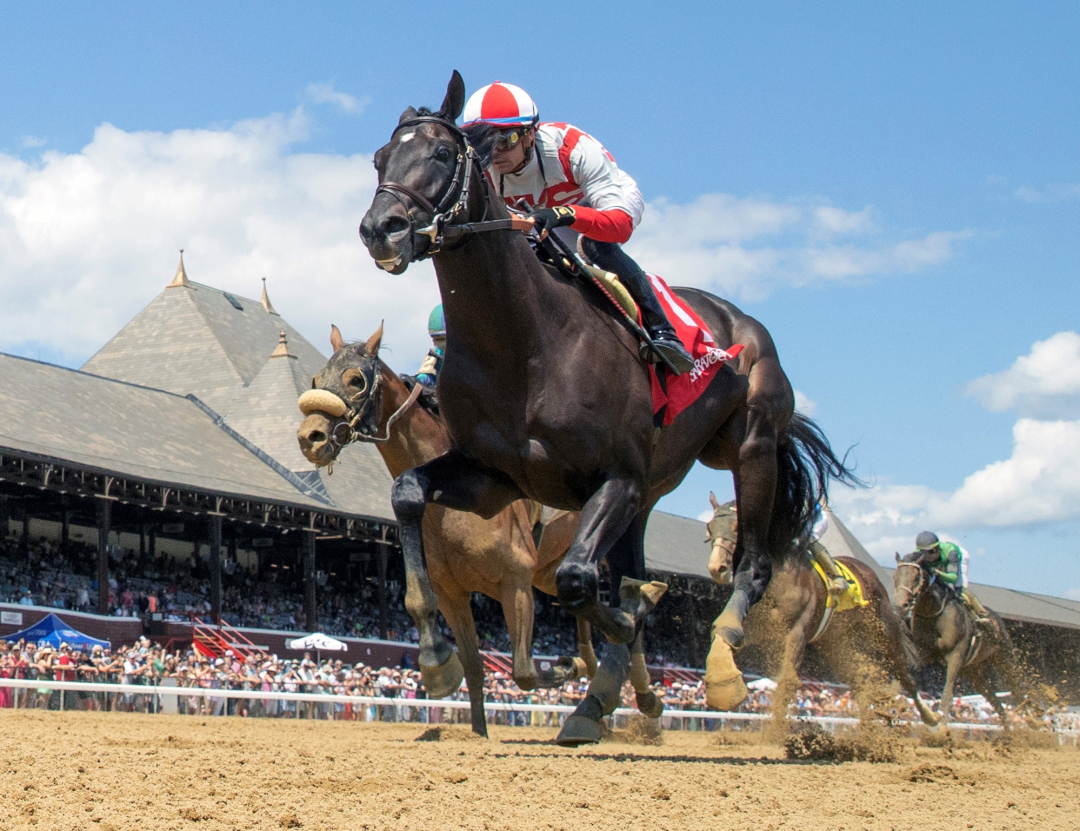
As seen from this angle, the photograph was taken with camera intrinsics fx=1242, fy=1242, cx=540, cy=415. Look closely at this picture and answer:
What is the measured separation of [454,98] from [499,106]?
445 mm

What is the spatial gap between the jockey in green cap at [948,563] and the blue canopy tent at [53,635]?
12.6m

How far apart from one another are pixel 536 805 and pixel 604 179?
3.00 metres

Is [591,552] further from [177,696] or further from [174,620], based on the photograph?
[174,620]

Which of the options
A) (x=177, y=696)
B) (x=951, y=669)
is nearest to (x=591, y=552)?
(x=177, y=696)

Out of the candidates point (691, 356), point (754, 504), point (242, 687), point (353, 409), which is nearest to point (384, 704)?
point (242, 687)

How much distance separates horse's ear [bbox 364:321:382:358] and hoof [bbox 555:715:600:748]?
339cm

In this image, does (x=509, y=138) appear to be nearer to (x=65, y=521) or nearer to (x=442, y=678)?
(x=442, y=678)

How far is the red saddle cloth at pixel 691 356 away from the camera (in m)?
6.05

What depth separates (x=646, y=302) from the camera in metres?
6.11

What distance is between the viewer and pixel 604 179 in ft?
20.0

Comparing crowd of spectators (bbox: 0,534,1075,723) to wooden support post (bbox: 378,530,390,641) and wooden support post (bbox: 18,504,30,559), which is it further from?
wooden support post (bbox: 378,530,390,641)

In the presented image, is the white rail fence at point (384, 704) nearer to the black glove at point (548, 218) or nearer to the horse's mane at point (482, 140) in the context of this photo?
the black glove at point (548, 218)

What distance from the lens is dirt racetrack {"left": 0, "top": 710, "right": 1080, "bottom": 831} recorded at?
13.6 ft

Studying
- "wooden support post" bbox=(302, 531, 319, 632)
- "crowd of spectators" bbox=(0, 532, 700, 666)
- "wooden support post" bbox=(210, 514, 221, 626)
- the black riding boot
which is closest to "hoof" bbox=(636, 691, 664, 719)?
the black riding boot
